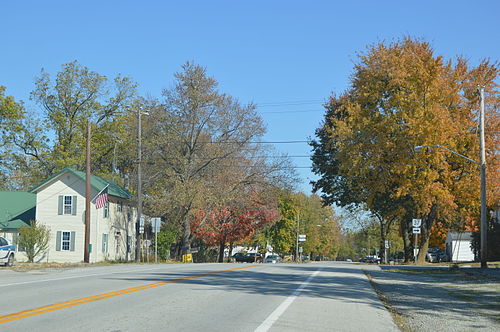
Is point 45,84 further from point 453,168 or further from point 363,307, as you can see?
point 363,307

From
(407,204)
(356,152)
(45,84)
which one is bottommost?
(407,204)

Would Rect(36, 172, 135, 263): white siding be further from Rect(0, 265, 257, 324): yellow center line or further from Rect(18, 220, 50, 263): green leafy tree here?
Rect(0, 265, 257, 324): yellow center line

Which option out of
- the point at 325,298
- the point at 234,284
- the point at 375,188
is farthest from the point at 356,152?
the point at 325,298

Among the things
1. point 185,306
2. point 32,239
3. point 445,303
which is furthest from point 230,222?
point 185,306

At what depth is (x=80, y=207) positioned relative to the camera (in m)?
47.5

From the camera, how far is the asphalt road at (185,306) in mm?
9648

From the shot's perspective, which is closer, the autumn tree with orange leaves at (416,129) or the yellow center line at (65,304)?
the yellow center line at (65,304)

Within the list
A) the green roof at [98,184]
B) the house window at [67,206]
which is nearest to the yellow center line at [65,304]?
the green roof at [98,184]

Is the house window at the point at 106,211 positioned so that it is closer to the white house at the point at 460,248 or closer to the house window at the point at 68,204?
the house window at the point at 68,204

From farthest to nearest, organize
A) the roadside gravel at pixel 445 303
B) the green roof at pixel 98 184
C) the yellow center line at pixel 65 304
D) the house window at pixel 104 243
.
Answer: the house window at pixel 104 243, the green roof at pixel 98 184, the roadside gravel at pixel 445 303, the yellow center line at pixel 65 304

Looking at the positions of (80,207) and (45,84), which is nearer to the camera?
(80,207)

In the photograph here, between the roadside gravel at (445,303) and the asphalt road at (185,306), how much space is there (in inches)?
21.6

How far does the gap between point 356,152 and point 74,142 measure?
3296cm

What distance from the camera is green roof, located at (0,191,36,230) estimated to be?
158 feet
